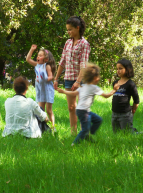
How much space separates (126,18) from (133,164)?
14.9 meters

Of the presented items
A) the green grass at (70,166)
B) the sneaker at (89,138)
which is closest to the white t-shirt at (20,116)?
the green grass at (70,166)

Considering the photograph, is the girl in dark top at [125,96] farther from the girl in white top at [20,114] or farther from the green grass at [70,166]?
the girl in white top at [20,114]

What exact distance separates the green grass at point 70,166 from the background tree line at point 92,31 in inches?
454

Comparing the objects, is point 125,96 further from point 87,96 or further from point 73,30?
point 73,30

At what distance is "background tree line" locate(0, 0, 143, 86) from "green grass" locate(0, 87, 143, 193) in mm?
11529

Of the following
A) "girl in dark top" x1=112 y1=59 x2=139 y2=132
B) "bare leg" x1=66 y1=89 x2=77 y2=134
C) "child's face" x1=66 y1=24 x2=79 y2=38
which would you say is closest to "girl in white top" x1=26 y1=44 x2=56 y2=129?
"bare leg" x1=66 y1=89 x2=77 y2=134

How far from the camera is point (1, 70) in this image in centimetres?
1906

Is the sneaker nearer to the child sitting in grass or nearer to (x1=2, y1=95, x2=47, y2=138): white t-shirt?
the child sitting in grass

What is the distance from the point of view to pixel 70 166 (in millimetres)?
3326

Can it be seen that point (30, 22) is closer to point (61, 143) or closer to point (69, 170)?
point (61, 143)

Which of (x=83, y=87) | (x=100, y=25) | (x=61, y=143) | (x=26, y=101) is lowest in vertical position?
(x=61, y=143)

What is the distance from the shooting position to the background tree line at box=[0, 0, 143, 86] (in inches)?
619

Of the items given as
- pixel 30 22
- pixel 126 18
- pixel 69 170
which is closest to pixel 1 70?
pixel 30 22

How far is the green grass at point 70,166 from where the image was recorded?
2.86 meters
